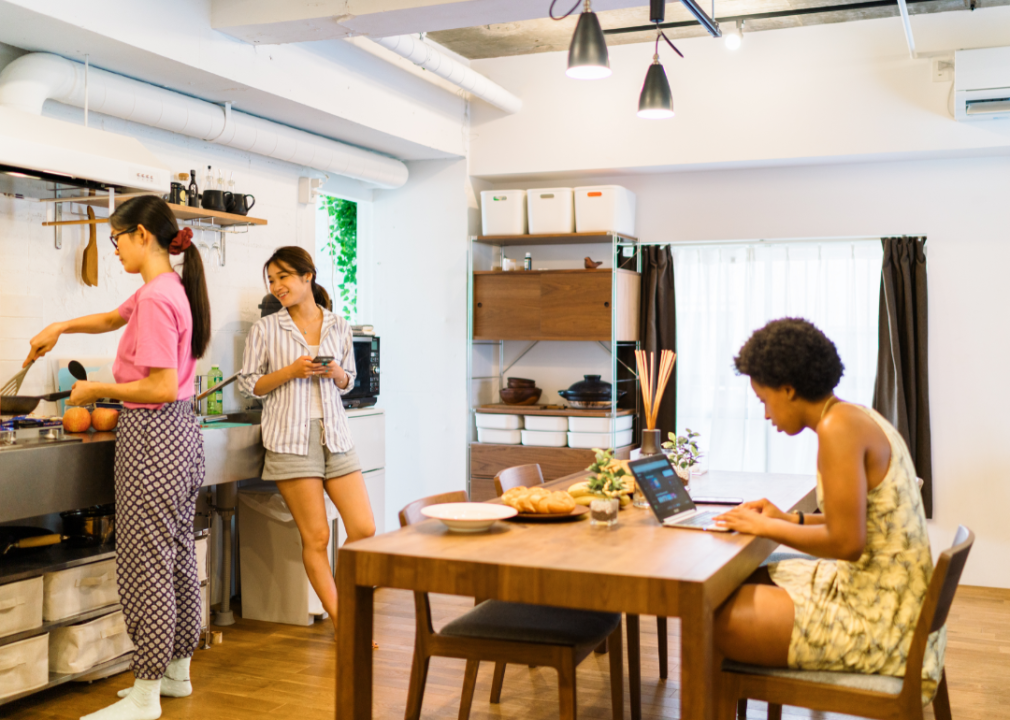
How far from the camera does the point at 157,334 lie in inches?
123

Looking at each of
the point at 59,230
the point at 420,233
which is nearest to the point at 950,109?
the point at 420,233

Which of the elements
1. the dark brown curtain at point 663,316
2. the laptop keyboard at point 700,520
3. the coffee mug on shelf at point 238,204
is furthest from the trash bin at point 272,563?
the dark brown curtain at point 663,316

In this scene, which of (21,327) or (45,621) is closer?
(45,621)

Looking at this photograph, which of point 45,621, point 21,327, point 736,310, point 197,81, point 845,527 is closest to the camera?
point 845,527

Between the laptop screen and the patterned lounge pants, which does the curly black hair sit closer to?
the laptop screen

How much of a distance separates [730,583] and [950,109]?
12.6ft

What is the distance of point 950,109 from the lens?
5.00m

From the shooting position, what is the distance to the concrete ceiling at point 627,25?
5.10 metres

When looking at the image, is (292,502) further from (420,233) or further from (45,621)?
(420,233)

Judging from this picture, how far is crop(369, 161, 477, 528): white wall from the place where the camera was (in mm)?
5961

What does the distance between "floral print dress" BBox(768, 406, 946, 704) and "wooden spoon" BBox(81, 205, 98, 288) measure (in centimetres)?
311

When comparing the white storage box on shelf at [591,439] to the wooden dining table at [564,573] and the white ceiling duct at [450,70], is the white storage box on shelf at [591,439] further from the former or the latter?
the wooden dining table at [564,573]

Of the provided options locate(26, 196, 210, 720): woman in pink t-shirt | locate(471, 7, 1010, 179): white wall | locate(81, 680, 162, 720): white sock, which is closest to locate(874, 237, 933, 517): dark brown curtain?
locate(471, 7, 1010, 179): white wall

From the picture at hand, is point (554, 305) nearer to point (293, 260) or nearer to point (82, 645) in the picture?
point (293, 260)
